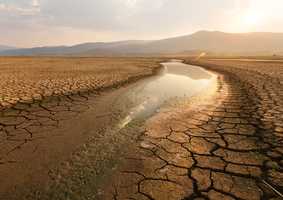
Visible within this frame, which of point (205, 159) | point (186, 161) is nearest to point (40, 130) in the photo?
point (186, 161)

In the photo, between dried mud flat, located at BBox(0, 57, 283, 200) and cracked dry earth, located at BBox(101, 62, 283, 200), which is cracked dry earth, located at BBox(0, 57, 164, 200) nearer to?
dried mud flat, located at BBox(0, 57, 283, 200)

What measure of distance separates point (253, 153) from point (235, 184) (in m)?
0.98

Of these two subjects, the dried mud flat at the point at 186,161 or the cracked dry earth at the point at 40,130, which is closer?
the dried mud flat at the point at 186,161

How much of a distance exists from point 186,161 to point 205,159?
27 cm

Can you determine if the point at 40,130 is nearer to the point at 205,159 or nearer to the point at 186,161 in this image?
the point at 186,161

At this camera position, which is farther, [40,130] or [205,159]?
[40,130]

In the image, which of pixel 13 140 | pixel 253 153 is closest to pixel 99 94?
pixel 13 140

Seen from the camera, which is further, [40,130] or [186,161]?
[40,130]

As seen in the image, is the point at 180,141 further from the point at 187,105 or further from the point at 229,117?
the point at 187,105

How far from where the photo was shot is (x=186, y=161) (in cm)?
346

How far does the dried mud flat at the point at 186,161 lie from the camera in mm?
2723

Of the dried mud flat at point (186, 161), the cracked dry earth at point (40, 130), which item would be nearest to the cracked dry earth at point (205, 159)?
the dried mud flat at point (186, 161)

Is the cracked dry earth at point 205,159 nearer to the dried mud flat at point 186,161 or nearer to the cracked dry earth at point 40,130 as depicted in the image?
the dried mud flat at point 186,161

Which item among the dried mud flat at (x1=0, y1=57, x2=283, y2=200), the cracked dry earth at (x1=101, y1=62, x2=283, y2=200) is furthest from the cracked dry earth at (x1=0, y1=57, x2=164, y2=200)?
the cracked dry earth at (x1=101, y1=62, x2=283, y2=200)
